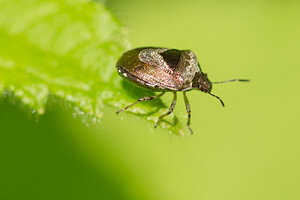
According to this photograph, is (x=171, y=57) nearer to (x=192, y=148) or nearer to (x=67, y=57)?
(x=67, y=57)

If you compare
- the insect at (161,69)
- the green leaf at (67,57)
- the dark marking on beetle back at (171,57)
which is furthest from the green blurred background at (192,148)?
the green leaf at (67,57)

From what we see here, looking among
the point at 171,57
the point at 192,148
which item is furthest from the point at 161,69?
the point at 192,148

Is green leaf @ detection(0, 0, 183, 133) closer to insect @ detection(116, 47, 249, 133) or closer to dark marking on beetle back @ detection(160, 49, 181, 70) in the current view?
insect @ detection(116, 47, 249, 133)

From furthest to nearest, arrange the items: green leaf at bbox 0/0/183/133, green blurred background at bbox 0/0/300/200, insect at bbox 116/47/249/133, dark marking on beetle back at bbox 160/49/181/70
Answer: green blurred background at bbox 0/0/300/200, dark marking on beetle back at bbox 160/49/181/70, insect at bbox 116/47/249/133, green leaf at bbox 0/0/183/133

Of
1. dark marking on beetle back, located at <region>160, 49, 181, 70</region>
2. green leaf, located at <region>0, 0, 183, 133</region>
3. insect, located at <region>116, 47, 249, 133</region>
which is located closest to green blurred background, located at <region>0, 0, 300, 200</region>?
insect, located at <region>116, 47, 249, 133</region>

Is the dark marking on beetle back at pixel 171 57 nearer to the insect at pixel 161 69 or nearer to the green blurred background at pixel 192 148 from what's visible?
the insect at pixel 161 69

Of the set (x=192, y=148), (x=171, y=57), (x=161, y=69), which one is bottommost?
(x=192, y=148)
